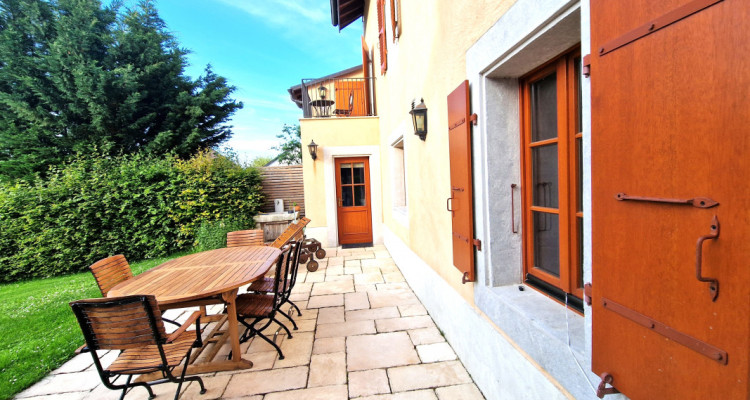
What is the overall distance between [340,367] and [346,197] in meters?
4.81

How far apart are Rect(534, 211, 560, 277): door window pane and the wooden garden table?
2119 mm

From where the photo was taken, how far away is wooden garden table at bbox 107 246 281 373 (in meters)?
2.28

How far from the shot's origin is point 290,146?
826 inches

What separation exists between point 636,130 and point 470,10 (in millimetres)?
1587

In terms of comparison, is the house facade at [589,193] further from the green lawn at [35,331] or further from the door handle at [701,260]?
the green lawn at [35,331]

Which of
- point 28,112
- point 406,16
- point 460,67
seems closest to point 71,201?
point 28,112

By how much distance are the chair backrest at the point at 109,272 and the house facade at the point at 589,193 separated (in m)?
3.03

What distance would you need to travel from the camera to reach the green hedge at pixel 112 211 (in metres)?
6.18

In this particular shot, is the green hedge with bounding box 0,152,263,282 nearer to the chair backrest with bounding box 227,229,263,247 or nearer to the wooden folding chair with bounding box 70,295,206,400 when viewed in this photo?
the chair backrest with bounding box 227,229,263,247

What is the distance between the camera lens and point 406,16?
3.88 metres

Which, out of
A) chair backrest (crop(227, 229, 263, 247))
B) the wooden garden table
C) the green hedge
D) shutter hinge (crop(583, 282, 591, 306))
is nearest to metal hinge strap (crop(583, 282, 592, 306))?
shutter hinge (crop(583, 282, 591, 306))

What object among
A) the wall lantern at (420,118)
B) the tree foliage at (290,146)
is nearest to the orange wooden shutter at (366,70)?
the wall lantern at (420,118)

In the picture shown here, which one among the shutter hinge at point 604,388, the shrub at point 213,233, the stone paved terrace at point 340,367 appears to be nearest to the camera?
the shutter hinge at point 604,388

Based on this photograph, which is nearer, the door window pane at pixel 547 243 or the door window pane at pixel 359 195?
the door window pane at pixel 547 243
